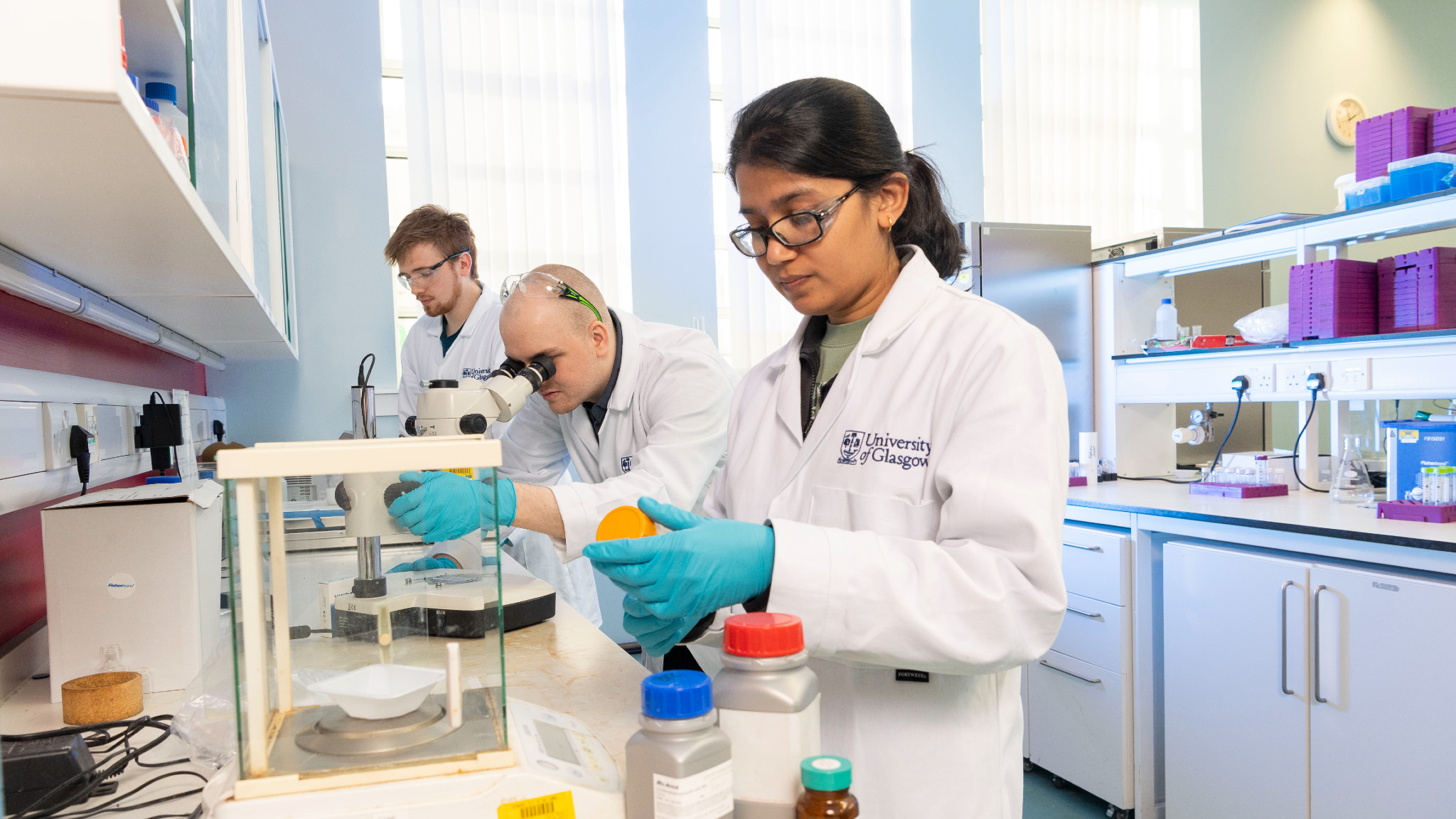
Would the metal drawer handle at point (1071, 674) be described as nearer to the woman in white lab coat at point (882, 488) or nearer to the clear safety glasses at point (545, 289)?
the woman in white lab coat at point (882, 488)

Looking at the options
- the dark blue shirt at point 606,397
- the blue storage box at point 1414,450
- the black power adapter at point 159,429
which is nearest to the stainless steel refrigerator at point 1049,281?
the blue storage box at point 1414,450

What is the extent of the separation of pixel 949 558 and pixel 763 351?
3.32m

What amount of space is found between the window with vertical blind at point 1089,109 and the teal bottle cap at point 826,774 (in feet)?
14.1

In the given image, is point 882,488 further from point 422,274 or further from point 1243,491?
point 422,274

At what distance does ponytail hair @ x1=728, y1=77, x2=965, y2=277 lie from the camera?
1130 mm

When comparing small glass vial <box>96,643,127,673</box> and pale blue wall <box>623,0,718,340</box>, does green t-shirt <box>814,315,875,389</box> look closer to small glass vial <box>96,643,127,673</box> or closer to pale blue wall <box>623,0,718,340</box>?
small glass vial <box>96,643,127,673</box>

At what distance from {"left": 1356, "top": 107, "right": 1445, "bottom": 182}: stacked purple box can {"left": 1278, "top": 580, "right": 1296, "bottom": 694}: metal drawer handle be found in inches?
50.5

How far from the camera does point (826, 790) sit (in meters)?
0.61

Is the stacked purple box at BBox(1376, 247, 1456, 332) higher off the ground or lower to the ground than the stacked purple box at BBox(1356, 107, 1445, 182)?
lower

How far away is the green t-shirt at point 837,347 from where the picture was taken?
1319mm

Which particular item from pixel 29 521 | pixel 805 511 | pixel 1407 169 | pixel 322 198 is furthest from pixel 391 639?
pixel 322 198

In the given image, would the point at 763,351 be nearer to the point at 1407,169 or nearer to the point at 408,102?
the point at 408,102

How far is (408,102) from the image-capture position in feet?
12.2

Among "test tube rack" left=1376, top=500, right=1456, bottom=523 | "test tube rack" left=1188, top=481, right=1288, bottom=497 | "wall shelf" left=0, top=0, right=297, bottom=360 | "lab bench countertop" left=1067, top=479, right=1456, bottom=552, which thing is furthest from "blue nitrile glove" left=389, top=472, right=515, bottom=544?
"test tube rack" left=1188, top=481, right=1288, bottom=497
